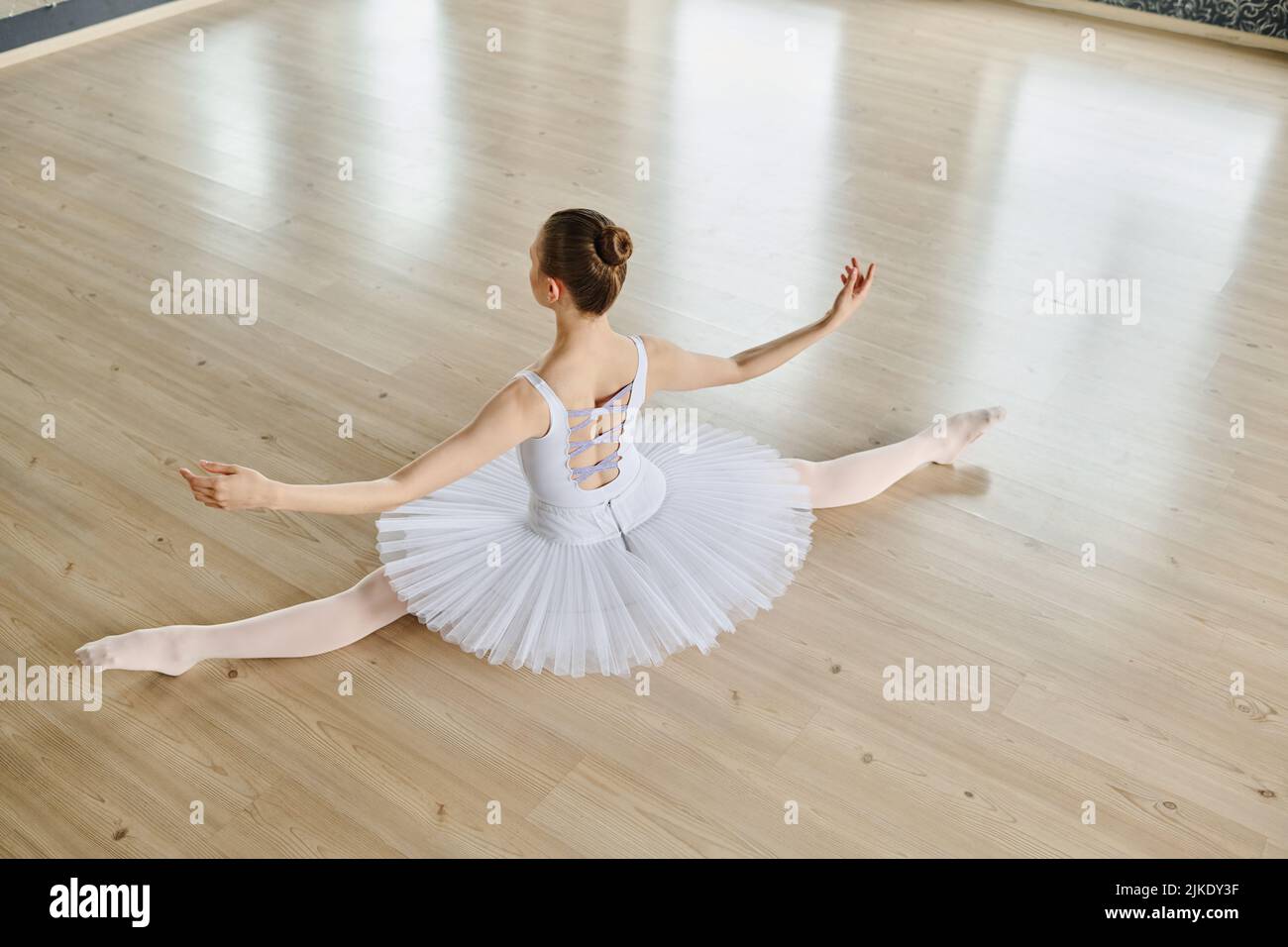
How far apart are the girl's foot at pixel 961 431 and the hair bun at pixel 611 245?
3.22ft

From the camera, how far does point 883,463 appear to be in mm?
2422

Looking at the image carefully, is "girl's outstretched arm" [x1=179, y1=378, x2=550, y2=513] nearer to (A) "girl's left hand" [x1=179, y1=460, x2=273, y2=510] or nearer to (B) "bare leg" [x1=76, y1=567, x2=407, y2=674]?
(A) "girl's left hand" [x1=179, y1=460, x2=273, y2=510]

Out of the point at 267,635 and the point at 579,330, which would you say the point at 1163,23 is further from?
the point at 267,635

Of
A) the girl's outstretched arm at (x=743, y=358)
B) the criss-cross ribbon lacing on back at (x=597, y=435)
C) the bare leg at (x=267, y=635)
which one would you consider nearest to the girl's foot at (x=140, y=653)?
the bare leg at (x=267, y=635)

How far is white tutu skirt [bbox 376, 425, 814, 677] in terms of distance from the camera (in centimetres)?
199

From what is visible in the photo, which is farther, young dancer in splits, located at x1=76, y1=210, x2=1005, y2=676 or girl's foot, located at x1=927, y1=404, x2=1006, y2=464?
girl's foot, located at x1=927, y1=404, x2=1006, y2=464

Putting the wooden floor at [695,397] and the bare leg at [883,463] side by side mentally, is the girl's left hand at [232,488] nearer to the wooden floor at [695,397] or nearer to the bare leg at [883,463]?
the wooden floor at [695,397]

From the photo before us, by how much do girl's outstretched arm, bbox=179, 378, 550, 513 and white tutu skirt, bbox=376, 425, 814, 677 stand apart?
0.24 meters

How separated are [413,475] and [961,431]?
1.22 metres

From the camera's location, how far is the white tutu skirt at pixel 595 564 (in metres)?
1.99

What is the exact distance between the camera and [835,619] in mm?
2182

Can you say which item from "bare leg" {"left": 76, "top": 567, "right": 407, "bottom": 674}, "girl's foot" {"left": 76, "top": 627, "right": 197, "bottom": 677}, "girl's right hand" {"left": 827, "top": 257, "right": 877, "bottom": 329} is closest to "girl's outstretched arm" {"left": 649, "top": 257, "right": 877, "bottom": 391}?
"girl's right hand" {"left": 827, "top": 257, "right": 877, "bottom": 329}

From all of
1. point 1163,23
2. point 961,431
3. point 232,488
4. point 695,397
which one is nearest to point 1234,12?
point 1163,23

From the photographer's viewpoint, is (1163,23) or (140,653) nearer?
(140,653)
